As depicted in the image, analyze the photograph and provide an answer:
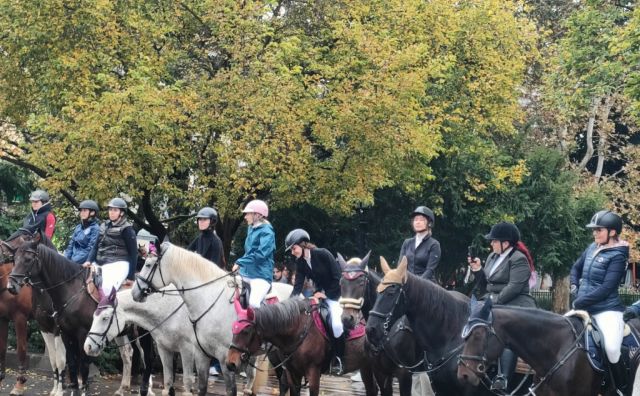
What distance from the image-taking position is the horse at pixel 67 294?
14898 millimetres

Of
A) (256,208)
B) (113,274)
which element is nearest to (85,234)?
(113,274)

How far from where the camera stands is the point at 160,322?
49.9 ft

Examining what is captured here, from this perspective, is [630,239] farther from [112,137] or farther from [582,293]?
[582,293]

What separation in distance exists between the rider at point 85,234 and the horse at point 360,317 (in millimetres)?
5287

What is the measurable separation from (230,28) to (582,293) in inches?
591

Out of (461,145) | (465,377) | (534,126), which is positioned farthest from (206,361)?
(534,126)

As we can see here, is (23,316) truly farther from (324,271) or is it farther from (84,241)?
(324,271)

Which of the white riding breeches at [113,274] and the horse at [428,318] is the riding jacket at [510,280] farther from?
the white riding breeches at [113,274]

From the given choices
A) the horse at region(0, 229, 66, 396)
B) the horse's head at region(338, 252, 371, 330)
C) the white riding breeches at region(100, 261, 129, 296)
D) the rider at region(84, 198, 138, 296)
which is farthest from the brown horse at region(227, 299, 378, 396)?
the horse at region(0, 229, 66, 396)

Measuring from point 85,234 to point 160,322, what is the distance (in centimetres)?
231

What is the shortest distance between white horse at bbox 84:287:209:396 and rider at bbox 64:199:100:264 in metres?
1.34

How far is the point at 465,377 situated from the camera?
9.67 metres

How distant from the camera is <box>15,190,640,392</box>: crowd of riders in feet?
35.2

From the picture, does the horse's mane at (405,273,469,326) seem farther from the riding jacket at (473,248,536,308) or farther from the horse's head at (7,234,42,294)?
the horse's head at (7,234,42,294)
